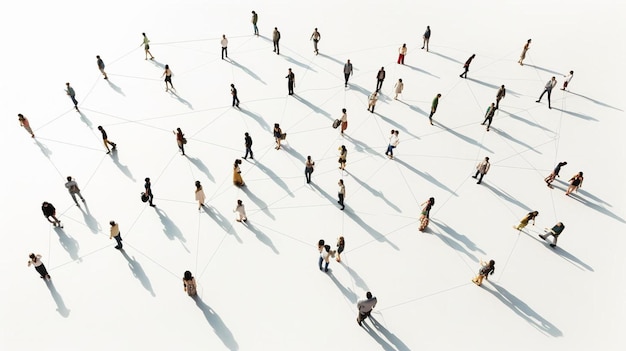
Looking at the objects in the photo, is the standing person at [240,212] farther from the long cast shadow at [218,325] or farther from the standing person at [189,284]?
the long cast shadow at [218,325]

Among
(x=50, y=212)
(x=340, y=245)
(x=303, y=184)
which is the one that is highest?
(x=50, y=212)

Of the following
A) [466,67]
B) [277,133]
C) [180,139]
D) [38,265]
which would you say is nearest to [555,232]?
[466,67]

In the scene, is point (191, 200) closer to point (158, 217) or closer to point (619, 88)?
point (158, 217)

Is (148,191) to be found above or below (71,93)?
below

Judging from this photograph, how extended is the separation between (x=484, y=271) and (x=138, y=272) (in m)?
10.6

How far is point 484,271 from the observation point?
11914 mm

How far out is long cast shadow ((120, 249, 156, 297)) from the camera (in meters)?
12.0

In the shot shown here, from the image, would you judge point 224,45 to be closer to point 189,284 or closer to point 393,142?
point 393,142

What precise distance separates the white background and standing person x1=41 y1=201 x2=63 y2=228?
461 mm

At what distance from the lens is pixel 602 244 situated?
13.8 metres

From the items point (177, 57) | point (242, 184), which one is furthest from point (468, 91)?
point (177, 57)

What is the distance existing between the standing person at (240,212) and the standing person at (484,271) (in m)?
7.75

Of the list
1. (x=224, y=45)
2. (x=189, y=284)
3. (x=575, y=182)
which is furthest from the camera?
(x=224, y=45)

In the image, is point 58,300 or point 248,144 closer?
point 58,300
